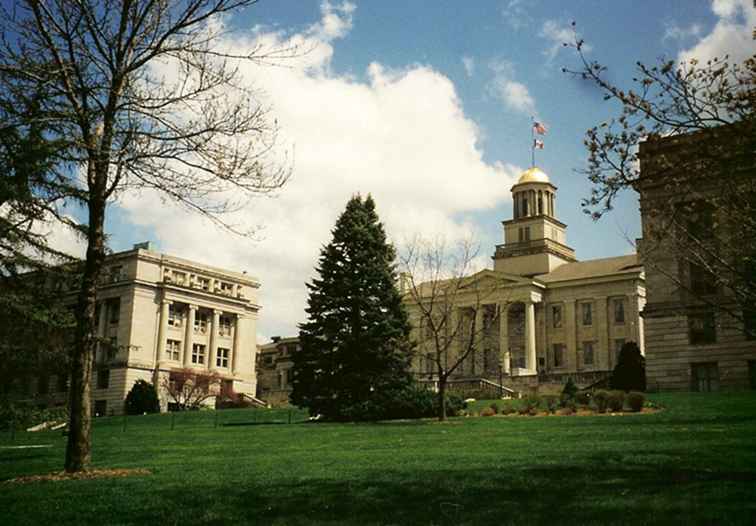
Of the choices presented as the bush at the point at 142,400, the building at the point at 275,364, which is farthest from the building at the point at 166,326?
the building at the point at 275,364

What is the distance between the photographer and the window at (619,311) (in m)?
77.0

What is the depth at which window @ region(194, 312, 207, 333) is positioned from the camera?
86312mm

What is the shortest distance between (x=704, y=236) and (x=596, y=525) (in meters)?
12.7

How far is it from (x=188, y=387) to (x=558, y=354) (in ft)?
127

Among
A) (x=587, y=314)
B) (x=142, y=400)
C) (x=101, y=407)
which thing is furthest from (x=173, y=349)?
(x=587, y=314)

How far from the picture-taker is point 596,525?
329 inches

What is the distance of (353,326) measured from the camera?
40.5 metres

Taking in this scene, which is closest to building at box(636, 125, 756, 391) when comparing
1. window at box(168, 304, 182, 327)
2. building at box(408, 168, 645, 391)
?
building at box(408, 168, 645, 391)

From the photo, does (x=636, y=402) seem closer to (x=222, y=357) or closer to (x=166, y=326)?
(x=166, y=326)

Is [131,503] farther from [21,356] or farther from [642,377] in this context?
[642,377]

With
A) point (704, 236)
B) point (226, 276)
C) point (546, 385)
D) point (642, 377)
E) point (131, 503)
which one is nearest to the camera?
point (131, 503)

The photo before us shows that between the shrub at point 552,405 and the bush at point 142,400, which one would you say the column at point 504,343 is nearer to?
the bush at point 142,400

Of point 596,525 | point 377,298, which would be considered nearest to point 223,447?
point 596,525

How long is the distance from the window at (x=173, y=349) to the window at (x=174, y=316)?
196 centimetres
